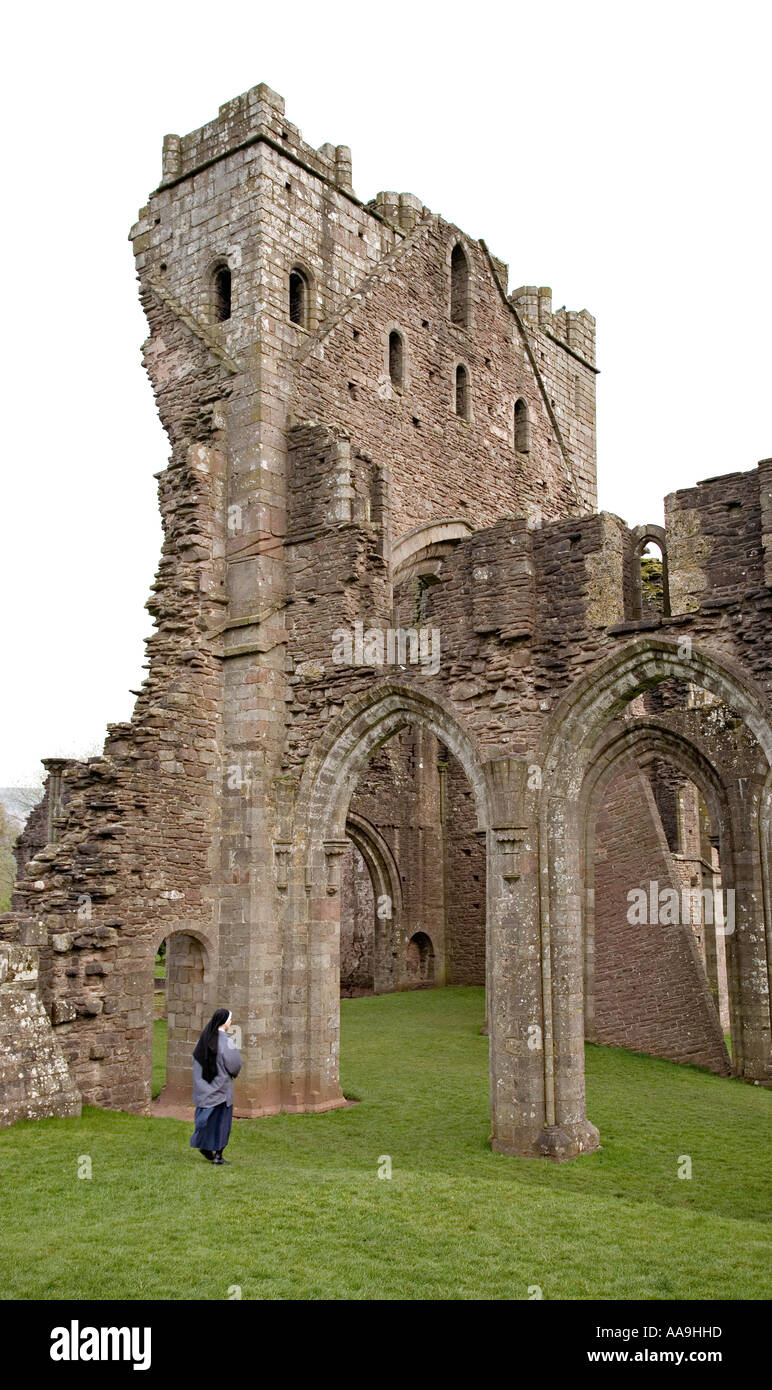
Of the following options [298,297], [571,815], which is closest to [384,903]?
A: [298,297]

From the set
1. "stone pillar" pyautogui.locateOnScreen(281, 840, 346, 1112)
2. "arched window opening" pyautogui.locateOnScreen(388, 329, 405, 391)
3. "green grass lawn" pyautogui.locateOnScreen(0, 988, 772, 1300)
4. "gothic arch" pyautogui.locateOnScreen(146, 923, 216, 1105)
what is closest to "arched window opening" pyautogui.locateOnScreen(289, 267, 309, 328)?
"arched window opening" pyautogui.locateOnScreen(388, 329, 405, 391)

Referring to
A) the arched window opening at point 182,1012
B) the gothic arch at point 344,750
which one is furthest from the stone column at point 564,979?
the arched window opening at point 182,1012

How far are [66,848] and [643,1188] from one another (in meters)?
6.30

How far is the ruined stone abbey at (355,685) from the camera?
10430mm

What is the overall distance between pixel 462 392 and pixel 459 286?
5.58 ft

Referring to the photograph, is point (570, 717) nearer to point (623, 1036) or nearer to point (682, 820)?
point (623, 1036)

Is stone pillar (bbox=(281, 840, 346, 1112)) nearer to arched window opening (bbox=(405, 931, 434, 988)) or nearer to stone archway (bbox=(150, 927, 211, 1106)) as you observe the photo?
stone archway (bbox=(150, 927, 211, 1106))

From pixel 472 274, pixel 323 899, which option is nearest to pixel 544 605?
pixel 323 899

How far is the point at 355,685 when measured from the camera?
12531mm

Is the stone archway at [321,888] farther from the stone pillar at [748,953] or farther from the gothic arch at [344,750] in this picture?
the stone pillar at [748,953]

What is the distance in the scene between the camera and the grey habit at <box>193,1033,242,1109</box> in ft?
28.7

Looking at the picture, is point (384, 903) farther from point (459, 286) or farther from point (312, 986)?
point (459, 286)

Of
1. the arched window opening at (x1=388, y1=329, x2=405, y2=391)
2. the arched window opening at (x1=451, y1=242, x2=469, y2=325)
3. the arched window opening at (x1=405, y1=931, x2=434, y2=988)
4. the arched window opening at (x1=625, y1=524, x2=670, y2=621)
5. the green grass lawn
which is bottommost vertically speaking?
the green grass lawn

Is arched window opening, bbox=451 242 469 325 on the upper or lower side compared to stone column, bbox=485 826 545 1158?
upper
